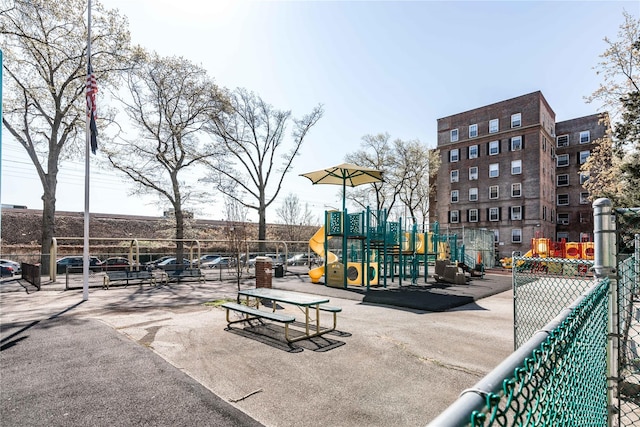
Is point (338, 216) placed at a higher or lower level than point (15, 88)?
lower

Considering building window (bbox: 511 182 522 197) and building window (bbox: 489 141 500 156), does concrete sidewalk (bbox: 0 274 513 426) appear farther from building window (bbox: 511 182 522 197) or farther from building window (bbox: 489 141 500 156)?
building window (bbox: 489 141 500 156)

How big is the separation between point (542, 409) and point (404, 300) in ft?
34.6

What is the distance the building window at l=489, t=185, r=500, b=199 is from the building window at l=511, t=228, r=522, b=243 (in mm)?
4634

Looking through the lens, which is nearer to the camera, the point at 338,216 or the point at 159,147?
the point at 338,216

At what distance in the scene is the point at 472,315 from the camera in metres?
9.74

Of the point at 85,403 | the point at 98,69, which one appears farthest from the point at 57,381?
the point at 98,69

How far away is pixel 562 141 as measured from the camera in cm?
4553

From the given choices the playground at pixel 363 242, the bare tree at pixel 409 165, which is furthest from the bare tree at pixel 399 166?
the playground at pixel 363 242

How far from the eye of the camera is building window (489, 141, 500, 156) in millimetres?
41862

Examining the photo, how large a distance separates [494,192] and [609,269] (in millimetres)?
43308

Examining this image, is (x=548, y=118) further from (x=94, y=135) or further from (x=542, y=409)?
(x=542, y=409)

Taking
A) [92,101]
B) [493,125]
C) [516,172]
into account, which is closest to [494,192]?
[516,172]

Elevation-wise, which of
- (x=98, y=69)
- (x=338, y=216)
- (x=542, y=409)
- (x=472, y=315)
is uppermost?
(x=98, y=69)

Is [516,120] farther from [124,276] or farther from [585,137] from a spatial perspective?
[124,276]
